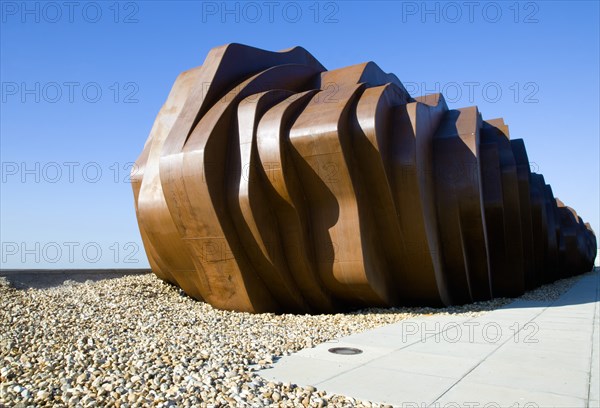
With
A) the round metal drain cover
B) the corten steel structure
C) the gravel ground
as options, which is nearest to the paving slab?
the round metal drain cover

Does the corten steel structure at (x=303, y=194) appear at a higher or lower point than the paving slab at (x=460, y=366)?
higher

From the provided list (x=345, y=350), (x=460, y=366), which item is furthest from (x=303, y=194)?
(x=460, y=366)

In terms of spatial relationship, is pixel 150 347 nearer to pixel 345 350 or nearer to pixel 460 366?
pixel 345 350

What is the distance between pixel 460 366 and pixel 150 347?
4.56m

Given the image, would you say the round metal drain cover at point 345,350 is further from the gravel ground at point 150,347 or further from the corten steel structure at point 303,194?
the corten steel structure at point 303,194

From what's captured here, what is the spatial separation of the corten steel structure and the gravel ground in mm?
733

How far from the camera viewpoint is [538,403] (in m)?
5.00

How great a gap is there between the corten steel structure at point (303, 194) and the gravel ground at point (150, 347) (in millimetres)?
733

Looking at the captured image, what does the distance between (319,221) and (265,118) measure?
8.75ft

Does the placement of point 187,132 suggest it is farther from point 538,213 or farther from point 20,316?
point 538,213

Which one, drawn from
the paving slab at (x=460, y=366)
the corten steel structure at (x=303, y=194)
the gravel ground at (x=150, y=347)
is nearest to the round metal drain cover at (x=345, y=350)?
the paving slab at (x=460, y=366)

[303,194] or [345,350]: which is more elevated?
[303,194]

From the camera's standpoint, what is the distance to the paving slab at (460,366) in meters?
5.25

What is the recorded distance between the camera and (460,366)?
6441 millimetres
